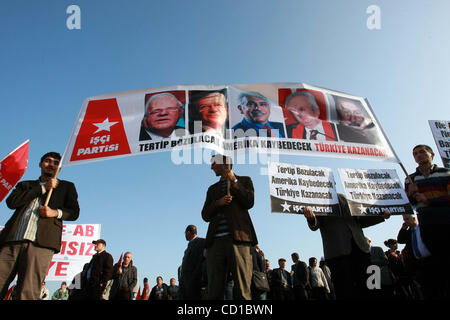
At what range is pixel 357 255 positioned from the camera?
414 cm

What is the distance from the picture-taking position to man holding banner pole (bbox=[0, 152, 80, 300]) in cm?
321

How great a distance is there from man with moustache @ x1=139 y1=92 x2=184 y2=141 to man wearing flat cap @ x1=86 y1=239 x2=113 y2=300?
419 cm

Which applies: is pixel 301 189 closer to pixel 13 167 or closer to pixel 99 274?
pixel 13 167

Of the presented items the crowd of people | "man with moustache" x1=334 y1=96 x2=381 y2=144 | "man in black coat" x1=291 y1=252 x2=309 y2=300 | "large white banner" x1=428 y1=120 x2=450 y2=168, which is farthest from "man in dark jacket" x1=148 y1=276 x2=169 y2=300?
"large white banner" x1=428 y1=120 x2=450 y2=168

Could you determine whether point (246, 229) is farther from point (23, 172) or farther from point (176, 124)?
point (23, 172)

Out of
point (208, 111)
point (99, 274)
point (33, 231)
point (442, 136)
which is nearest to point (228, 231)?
point (208, 111)

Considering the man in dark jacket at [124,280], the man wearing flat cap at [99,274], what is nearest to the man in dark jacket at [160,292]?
the man in dark jacket at [124,280]

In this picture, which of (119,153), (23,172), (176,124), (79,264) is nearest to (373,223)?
(176,124)

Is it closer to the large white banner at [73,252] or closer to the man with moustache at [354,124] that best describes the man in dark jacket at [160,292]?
the large white banner at [73,252]

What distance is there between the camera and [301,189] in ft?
14.6

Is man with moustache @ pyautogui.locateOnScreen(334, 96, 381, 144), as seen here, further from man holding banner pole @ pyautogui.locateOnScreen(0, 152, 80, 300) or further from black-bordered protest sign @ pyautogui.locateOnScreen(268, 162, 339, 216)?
man holding banner pole @ pyautogui.locateOnScreen(0, 152, 80, 300)

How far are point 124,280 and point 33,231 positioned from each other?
5.41 m
